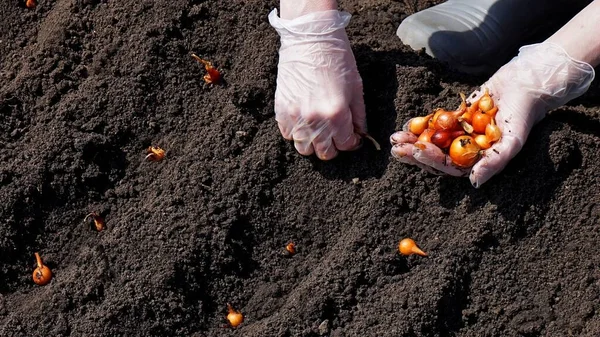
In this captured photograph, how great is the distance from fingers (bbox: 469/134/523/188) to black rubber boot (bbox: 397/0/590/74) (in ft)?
1.72

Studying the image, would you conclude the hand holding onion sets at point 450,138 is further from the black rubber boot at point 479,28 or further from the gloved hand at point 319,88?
the black rubber boot at point 479,28

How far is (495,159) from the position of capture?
5.20ft

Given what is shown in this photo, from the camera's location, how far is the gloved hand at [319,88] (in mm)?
1679

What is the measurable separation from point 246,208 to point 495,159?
2.11 ft

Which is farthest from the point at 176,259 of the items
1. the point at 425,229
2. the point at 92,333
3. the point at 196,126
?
the point at 425,229

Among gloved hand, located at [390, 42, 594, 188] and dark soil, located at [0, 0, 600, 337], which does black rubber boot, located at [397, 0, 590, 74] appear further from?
gloved hand, located at [390, 42, 594, 188]

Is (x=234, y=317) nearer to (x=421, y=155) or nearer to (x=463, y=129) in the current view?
(x=421, y=155)

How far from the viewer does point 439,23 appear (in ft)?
6.91

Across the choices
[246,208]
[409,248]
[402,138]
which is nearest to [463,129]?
[402,138]

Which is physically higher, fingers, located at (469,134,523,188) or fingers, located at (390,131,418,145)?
fingers, located at (390,131,418,145)

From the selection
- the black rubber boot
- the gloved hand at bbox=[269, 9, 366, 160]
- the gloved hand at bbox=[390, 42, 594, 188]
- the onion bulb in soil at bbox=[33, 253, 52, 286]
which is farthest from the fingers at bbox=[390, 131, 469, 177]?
the onion bulb in soil at bbox=[33, 253, 52, 286]

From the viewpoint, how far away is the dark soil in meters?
1.62

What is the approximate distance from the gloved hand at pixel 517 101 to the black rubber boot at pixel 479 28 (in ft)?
1.12

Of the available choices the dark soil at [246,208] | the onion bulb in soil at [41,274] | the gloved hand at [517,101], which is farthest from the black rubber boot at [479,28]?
the onion bulb in soil at [41,274]
